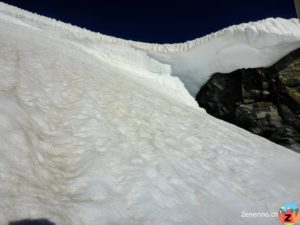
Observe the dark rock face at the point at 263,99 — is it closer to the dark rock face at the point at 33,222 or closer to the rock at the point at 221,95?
the rock at the point at 221,95

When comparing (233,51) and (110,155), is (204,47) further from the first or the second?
(110,155)

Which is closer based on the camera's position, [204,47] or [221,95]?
[204,47]

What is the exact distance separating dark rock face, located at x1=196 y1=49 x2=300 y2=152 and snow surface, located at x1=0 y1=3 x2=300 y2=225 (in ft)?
15.5

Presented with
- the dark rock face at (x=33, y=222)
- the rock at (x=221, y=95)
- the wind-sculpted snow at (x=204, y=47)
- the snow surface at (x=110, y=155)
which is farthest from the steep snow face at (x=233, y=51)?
the dark rock face at (x=33, y=222)

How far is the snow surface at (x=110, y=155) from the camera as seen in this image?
3434 millimetres

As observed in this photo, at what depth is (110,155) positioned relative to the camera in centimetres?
459

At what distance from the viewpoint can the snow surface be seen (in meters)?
3.43

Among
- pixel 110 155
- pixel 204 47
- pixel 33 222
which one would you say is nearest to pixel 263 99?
pixel 204 47

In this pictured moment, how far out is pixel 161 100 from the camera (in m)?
8.32

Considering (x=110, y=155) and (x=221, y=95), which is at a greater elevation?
(x=110, y=155)

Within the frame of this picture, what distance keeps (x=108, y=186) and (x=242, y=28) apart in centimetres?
942

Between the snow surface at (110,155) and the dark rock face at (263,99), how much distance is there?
4.73 metres

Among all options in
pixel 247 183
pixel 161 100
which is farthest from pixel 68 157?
pixel 161 100

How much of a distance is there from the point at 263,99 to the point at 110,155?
9.22 metres
